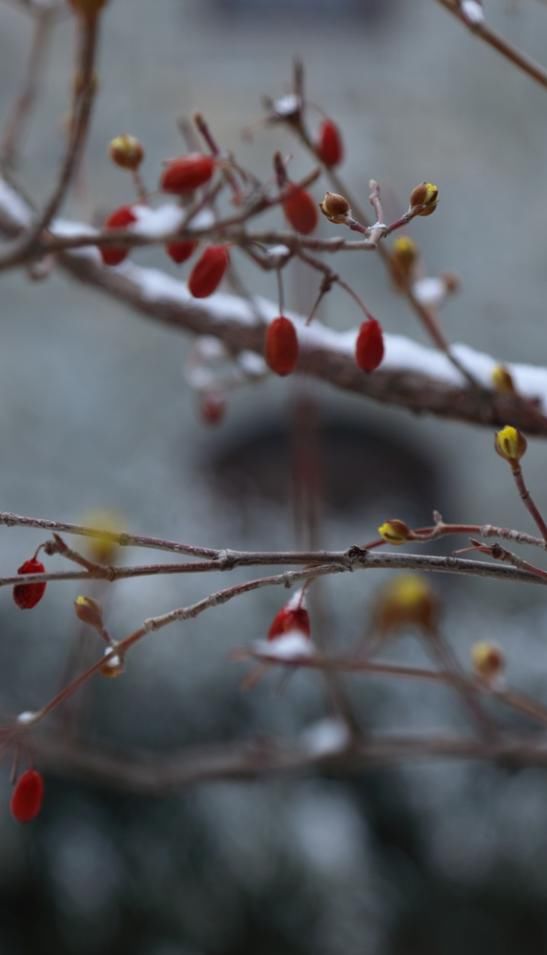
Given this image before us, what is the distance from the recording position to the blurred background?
3.91 ft

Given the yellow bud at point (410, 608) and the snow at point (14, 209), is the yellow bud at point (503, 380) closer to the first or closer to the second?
the yellow bud at point (410, 608)

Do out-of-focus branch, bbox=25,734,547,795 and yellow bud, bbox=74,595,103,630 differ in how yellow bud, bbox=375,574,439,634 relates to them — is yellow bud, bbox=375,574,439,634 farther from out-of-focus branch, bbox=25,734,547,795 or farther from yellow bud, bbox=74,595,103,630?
yellow bud, bbox=74,595,103,630

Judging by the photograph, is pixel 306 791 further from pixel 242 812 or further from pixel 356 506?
pixel 356 506

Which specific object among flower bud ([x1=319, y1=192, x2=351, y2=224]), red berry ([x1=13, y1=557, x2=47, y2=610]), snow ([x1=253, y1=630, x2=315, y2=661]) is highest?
flower bud ([x1=319, y1=192, x2=351, y2=224])

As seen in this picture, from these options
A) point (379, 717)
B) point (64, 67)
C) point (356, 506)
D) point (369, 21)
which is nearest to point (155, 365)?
point (356, 506)

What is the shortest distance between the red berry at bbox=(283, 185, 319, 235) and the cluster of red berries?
0.06 m

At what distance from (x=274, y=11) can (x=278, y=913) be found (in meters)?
2.44

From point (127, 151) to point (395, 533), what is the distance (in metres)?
0.28

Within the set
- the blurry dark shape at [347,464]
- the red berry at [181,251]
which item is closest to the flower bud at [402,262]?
the red berry at [181,251]

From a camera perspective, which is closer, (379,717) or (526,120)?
(379,717)

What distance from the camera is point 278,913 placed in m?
1.19

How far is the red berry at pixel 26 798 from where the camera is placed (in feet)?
1.54

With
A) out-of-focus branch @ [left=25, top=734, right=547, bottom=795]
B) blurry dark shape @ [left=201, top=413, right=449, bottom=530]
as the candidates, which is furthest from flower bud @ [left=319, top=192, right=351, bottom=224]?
blurry dark shape @ [left=201, top=413, right=449, bottom=530]

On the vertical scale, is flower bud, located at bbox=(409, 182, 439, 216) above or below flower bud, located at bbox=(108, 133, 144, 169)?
below
